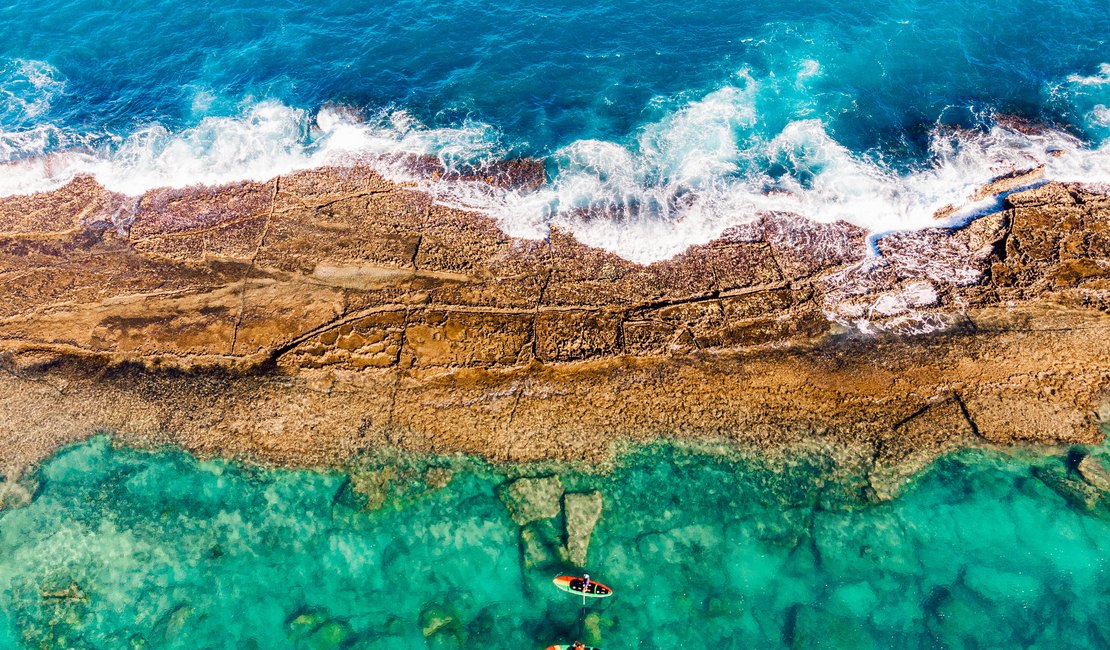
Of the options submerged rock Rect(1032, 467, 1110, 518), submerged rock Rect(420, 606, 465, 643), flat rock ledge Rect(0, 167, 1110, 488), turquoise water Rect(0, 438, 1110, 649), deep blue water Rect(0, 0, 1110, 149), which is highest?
deep blue water Rect(0, 0, 1110, 149)

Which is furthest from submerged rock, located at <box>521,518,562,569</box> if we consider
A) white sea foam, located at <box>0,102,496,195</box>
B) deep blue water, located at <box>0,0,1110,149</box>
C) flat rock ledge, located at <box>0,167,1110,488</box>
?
deep blue water, located at <box>0,0,1110,149</box>

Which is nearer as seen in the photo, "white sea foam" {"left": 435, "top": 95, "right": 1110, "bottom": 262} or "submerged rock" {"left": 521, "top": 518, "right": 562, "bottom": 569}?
"submerged rock" {"left": 521, "top": 518, "right": 562, "bottom": 569}

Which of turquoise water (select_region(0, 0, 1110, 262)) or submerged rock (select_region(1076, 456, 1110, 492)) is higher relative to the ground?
turquoise water (select_region(0, 0, 1110, 262))

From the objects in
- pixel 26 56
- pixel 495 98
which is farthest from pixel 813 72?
pixel 26 56

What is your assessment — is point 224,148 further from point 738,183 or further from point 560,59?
point 738,183

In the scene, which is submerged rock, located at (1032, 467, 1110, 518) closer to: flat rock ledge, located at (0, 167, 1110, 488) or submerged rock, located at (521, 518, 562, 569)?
flat rock ledge, located at (0, 167, 1110, 488)

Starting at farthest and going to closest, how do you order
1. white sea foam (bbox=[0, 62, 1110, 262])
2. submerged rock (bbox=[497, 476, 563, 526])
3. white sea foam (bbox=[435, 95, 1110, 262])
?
white sea foam (bbox=[0, 62, 1110, 262]), white sea foam (bbox=[435, 95, 1110, 262]), submerged rock (bbox=[497, 476, 563, 526])

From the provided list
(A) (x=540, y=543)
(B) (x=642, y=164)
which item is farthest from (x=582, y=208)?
(A) (x=540, y=543)

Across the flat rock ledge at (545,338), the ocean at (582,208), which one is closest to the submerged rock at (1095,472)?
the ocean at (582,208)
